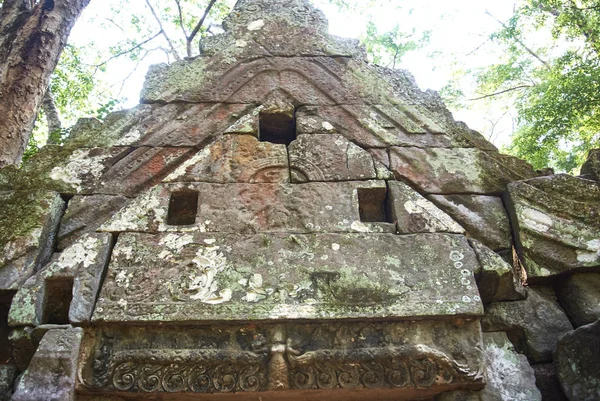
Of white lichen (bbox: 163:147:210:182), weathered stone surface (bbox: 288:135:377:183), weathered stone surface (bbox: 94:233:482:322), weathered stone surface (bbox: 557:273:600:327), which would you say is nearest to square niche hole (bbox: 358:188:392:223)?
weathered stone surface (bbox: 288:135:377:183)

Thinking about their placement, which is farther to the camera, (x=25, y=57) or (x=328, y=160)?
(x=25, y=57)

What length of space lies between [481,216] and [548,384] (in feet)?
4.15

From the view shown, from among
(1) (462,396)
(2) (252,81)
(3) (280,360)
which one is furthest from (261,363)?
(2) (252,81)

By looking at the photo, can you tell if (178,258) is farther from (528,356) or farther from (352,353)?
(528,356)

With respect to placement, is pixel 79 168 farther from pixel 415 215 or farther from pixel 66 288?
pixel 415 215

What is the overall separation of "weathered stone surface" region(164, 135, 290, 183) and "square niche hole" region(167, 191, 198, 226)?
11 centimetres

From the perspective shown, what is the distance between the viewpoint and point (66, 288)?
3135 mm

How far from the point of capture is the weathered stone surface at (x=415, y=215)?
11.0 ft

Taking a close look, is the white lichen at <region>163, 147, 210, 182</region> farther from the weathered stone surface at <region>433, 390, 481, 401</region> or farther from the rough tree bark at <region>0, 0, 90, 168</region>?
the weathered stone surface at <region>433, 390, 481, 401</region>

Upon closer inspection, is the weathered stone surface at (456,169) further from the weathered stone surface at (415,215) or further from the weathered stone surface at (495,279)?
the weathered stone surface at (495,279)

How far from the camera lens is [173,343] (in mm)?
2871

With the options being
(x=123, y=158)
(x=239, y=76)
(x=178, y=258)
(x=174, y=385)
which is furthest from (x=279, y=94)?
(x=174, y=385)

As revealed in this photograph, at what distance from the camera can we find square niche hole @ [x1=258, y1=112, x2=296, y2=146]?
4172mm

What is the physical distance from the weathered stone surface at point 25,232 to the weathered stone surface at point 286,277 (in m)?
0.71
